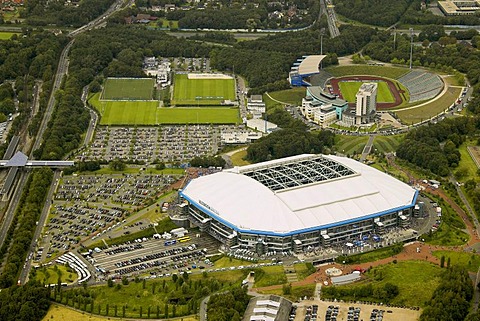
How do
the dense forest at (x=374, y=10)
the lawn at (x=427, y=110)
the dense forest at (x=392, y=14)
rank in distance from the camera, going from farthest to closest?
the dense forest at (x=374, y=10), the dense forest at (x=392, y=14), the lawn at (x=427, y=110)

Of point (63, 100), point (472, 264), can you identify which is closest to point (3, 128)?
point (63, 100)

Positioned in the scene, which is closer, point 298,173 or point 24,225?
point 24,225

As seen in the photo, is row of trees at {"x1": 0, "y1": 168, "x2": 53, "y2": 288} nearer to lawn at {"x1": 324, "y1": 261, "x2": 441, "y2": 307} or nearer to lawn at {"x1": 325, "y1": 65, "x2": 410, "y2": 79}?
lawn at {"x1": 324, "y1": 261, "x2": 441, "y2": 307}

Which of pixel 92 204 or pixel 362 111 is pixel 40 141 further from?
pixel 362 111

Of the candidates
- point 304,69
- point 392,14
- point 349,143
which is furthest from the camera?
point 392,14

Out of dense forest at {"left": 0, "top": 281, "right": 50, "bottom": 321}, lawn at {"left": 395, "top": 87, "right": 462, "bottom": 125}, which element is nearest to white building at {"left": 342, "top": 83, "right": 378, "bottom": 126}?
lawn at {"left": 395, "top": 87, "right": 462, "bottom": 125}

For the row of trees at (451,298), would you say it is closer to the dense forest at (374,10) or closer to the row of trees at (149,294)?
the row of trees at (149,294)

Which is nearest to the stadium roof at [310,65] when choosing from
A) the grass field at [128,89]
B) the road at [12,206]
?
the grass field at [128,89]

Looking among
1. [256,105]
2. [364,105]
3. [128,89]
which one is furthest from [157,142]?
[364,105]
